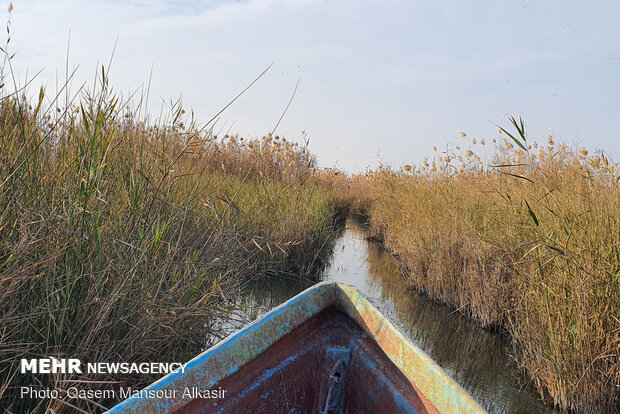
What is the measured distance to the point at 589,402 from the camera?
296cm

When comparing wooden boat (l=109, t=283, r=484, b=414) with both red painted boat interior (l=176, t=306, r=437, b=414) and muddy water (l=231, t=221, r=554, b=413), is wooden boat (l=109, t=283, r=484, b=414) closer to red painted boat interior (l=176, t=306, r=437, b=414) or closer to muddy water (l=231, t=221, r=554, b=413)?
red painted boat interior (l=176, t=306, r=437, b=414)

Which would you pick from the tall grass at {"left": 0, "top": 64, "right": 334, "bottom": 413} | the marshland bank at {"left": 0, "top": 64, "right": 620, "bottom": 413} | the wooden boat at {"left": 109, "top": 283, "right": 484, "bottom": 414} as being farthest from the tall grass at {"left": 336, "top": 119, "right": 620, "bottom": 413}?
the tall grass at {"left": 0, "top": 64, "right": 334, "bottom": 413}

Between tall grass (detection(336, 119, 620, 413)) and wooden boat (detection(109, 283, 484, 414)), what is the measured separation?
1.10 m

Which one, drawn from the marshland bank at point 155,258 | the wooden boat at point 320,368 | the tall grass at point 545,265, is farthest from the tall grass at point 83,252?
the tall grass at point 545,265

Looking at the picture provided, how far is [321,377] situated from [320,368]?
0.12 feet

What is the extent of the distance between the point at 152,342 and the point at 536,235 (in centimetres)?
275

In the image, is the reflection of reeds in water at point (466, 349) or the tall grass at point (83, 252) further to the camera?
the reflection of reeds in water at point (466, 349)

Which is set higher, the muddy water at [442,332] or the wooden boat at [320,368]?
the wooden boat at [320,368]

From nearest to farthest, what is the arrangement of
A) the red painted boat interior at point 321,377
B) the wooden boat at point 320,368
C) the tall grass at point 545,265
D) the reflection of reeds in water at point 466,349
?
1. the wooden boat at point 320,368
2. the red painted boat interior at point 321,377
3. the tall grass at point 545,265
4. the reflection of reeds in water at point 466,349

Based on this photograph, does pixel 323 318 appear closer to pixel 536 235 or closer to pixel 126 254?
pixel 126 254

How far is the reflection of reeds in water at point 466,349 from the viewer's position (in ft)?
11.3

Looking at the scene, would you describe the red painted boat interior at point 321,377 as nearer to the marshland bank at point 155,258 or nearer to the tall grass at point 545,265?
the marshland bank at point 155,258

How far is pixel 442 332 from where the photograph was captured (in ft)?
15.4

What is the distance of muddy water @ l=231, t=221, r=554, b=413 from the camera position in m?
3.51
